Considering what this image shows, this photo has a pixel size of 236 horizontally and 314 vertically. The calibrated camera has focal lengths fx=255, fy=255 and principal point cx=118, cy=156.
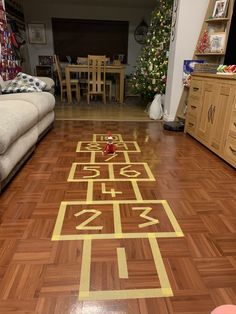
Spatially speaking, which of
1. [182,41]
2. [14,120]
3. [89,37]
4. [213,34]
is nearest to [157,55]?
[182,41]

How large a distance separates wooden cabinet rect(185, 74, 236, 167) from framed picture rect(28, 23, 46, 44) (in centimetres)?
539

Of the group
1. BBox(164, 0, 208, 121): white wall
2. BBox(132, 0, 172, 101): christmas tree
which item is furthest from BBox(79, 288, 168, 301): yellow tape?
BBox(132, 0, 172, 101): christmas tree

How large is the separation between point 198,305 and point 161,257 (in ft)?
0.88

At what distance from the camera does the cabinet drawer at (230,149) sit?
7.20 ft

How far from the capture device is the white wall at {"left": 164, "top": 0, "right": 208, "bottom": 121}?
10.9 ft

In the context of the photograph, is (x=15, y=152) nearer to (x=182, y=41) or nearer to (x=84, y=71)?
(x=182, y=41)

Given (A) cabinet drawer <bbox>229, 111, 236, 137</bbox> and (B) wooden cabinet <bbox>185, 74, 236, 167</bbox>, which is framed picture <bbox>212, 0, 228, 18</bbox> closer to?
(B) wooden cabinet <bbox>185, 74, 236, 167</bbox>

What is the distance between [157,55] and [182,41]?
2.84ft

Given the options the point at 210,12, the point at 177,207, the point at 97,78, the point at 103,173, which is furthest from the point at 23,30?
the point at 177,207

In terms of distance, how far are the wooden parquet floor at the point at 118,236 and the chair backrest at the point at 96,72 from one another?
3.18 m

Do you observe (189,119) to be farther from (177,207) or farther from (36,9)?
(36,9)

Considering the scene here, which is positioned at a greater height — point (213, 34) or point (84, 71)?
point (213, 34)

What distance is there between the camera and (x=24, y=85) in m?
3.04

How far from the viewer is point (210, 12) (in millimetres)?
3252
